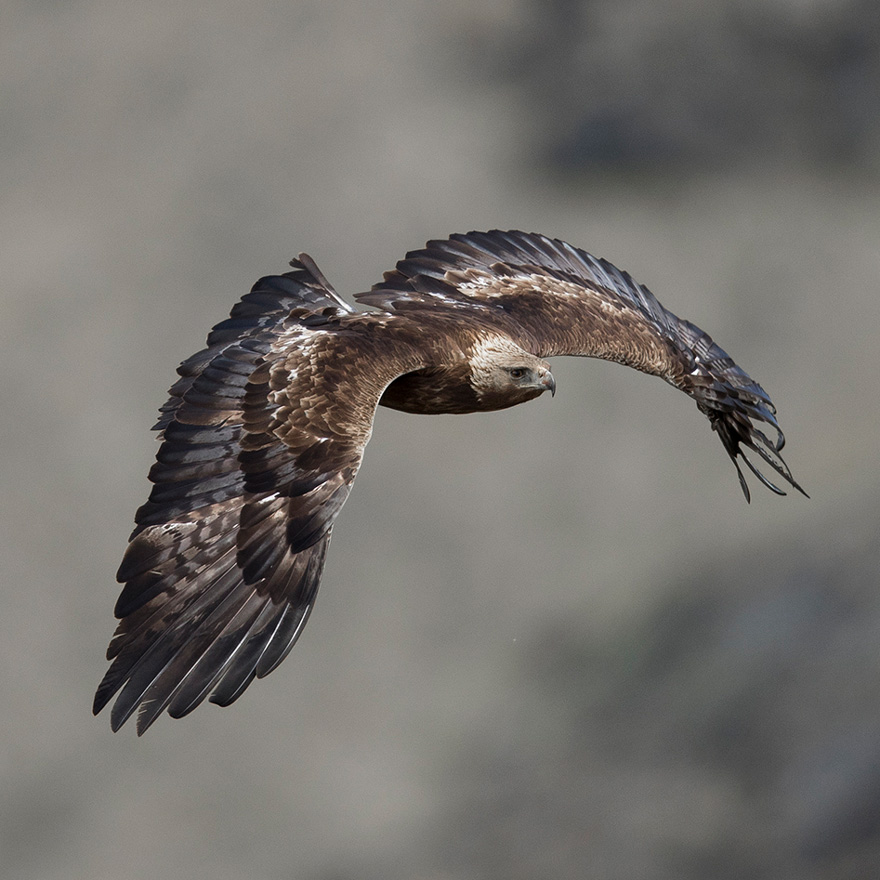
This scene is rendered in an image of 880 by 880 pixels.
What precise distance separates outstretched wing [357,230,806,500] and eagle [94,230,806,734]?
2 centimetres

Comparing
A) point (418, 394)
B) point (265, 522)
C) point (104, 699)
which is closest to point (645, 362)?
point (418, 394)

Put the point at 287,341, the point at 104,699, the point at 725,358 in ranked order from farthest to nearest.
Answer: the point at 725,358
the point at 287,341
the point at 104,699

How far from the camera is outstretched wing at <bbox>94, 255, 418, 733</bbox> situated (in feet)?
22.6

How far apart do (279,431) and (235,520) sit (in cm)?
54

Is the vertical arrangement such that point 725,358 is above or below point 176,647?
above

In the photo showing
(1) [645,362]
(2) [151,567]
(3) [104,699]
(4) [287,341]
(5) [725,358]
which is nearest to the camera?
(3) [104,699]

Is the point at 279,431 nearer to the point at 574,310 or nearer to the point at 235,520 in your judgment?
the point at 235,520

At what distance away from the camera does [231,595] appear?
281 inches

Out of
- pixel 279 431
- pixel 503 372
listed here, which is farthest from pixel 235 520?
pixel 503 372

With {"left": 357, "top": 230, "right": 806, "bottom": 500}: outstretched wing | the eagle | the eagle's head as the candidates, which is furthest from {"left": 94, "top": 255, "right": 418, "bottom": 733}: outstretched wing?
{"left": 357, "top": 230, "right": 806, "bottom": 500}: outstretched wing

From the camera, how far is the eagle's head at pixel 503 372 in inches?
337

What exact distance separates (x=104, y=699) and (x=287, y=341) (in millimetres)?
2450

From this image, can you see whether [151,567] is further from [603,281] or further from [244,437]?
[603,281]

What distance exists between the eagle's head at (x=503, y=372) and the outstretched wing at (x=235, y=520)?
2.87ft
